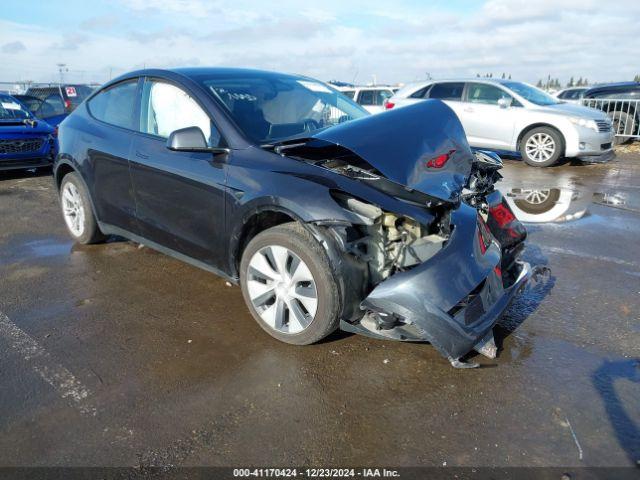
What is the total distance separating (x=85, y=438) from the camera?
2.48 m

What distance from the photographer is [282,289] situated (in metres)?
3.20

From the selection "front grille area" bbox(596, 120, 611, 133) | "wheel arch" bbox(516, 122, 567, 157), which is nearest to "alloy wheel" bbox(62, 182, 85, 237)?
"wheel arch" bbox(516, 122, 567, 157)

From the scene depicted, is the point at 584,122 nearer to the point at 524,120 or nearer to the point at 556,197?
the point at 524,120

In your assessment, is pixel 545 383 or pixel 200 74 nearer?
pixel 545 383

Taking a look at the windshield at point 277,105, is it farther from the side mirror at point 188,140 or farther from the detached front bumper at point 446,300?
the detached front bumper at point 446,300

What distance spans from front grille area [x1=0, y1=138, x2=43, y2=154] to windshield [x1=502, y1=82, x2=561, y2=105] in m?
9.42

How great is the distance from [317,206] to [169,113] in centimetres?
171

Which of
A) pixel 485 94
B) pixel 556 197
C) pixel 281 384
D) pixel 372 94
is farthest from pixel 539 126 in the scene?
pixel 281 384

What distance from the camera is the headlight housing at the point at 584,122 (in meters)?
9.80

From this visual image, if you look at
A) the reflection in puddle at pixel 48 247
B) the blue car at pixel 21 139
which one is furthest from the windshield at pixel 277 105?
the blue car at pixel 21 139

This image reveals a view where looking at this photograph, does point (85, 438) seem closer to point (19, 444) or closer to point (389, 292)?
point (19, 444)

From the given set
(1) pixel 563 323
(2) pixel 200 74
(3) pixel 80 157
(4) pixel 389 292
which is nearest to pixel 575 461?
(4) pixel 389 292

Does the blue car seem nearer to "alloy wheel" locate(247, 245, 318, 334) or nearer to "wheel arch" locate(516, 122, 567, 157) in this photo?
"alloy wheel" locate(247, 245, 318, 334)

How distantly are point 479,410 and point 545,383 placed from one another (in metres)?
0.50
